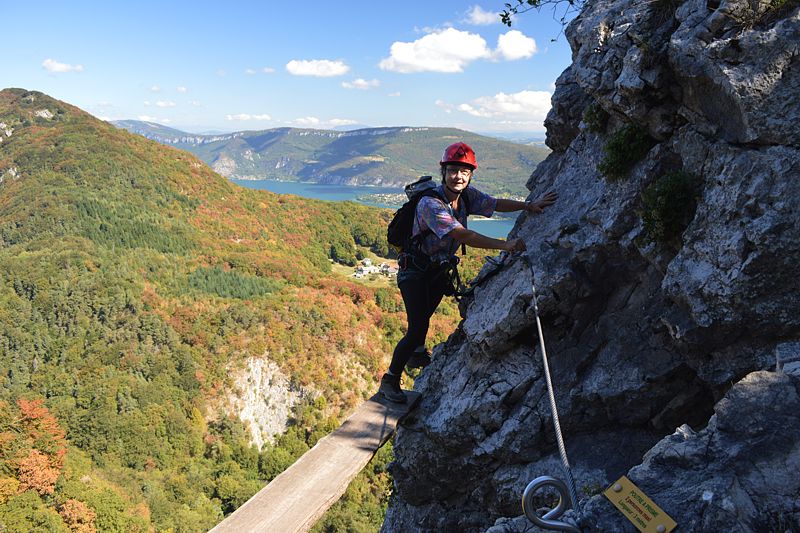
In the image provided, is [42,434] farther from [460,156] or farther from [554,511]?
[554,511]

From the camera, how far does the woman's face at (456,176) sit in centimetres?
582

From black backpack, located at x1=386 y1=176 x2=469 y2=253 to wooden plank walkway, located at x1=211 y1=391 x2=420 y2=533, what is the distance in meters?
2.30

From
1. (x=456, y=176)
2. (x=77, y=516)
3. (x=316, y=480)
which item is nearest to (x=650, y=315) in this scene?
(x=456, y=176)

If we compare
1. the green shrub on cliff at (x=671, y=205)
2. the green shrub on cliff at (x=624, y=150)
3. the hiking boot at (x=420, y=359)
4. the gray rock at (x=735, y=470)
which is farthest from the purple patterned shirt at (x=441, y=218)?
the gray rock at (x=735, y=470)

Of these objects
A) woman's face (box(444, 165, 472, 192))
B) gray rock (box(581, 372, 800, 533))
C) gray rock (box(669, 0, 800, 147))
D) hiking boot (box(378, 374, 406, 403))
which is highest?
gray rock (box(669, 0, 800, 147))

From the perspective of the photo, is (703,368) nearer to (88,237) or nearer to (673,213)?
(673,213)

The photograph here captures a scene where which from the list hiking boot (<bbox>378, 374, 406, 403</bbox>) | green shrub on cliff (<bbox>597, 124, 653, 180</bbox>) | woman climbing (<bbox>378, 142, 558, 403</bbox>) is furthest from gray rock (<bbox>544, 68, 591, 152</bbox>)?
hiking boot (<bbox>378, 374, 406, 403</bbox>)

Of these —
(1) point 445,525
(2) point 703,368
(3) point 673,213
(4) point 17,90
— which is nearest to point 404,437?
(1) point 445,525

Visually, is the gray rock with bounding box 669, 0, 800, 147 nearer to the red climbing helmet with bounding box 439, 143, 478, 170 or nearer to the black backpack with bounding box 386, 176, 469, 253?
the red climbing helmet with bounding box 439, 143, 478, 170

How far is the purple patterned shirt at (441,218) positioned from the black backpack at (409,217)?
0.10m

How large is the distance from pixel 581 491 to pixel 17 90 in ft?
758

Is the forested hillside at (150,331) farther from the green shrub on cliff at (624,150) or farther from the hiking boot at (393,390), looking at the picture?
the green shrub on cliff at (624,150)

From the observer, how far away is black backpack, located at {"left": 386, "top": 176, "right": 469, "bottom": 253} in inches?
237

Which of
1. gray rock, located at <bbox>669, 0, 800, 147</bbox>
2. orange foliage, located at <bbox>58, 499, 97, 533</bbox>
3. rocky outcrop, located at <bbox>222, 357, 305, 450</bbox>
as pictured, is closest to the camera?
gray rock, located at <bbox>669, 0, 800, 147</bbox>
